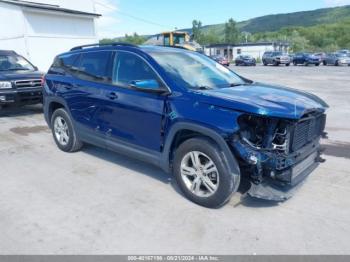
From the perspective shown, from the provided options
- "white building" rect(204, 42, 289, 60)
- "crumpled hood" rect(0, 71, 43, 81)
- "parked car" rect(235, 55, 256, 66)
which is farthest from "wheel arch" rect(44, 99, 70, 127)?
"white building" rect(204, 42, 289, 60)

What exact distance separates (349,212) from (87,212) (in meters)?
2.95

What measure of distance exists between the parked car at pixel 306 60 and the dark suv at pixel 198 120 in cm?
3731

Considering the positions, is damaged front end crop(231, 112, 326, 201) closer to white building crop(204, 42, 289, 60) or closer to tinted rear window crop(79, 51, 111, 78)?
tinted rear window crop(79, 51, 111, 78)

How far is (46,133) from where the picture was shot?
24.2 feet

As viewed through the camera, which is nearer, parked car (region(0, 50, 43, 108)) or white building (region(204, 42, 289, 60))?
parked car (region(0, 50, 43, 108))

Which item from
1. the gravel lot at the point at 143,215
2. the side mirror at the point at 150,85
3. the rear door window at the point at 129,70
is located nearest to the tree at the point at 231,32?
the gravel lot at the point at 143,215

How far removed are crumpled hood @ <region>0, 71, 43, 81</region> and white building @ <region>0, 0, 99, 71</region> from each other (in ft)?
23.8

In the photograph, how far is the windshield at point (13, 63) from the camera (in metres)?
9.70

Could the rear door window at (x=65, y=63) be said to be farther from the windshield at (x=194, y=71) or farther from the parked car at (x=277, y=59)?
the parked car at (x=277, y=59)

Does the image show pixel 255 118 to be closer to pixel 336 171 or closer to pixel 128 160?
pixel 336 171

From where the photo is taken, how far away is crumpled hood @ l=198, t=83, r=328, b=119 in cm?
337

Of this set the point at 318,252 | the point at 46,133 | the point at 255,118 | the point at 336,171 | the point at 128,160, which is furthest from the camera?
the point at 46,133

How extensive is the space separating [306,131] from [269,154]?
0.75m

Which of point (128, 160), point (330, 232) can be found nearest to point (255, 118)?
point (330, 232)
